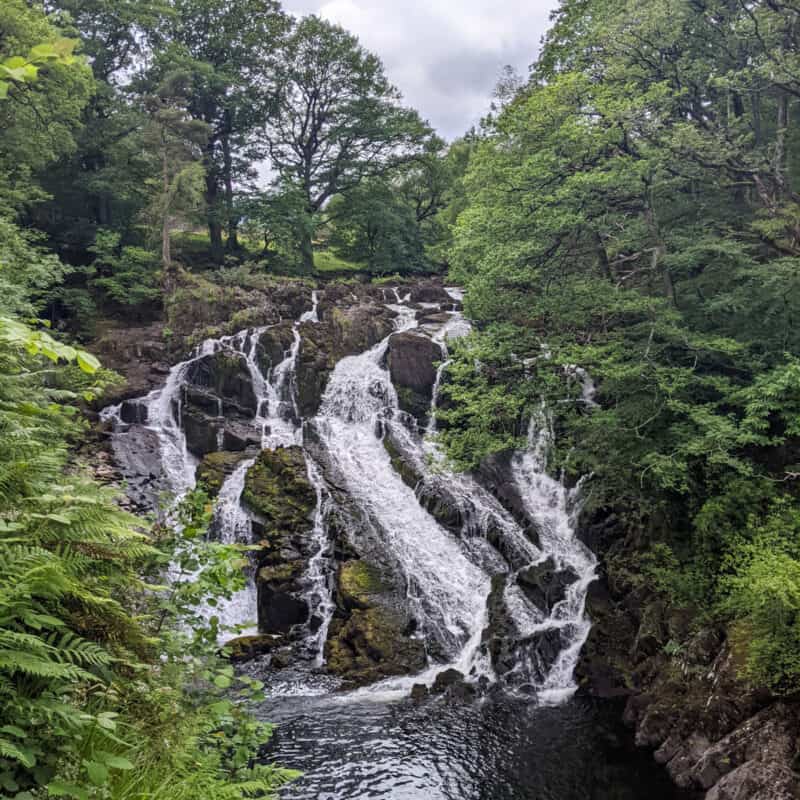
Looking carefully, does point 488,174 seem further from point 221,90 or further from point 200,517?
point 221,90

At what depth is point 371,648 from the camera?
468 inches

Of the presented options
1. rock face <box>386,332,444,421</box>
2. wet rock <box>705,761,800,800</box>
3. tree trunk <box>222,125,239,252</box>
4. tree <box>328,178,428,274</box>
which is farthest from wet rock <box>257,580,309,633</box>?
tree trunk <box>222,125,239,252</box>

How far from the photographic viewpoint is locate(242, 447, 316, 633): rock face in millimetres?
13070

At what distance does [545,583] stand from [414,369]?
29.5 feet

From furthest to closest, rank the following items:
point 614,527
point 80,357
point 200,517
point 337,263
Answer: point 337,263 → point 614,527 → point 200,517 → point 80,357

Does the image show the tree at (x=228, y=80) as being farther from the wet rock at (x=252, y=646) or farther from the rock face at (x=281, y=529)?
the wet rock at (x=252, y=646)

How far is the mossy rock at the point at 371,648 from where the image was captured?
1153 cm

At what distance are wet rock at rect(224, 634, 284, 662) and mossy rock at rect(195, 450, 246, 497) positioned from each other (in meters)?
4.67

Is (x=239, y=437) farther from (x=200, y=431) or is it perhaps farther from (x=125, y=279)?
(x=125, y=279)

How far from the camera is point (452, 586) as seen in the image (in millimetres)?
13297

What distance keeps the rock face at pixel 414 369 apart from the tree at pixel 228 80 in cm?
1465

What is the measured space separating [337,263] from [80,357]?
33.1 metres

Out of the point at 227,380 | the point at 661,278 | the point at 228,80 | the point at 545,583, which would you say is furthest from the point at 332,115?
the point at 545,583

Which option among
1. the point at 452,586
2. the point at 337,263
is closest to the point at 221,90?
the point at 337,263
